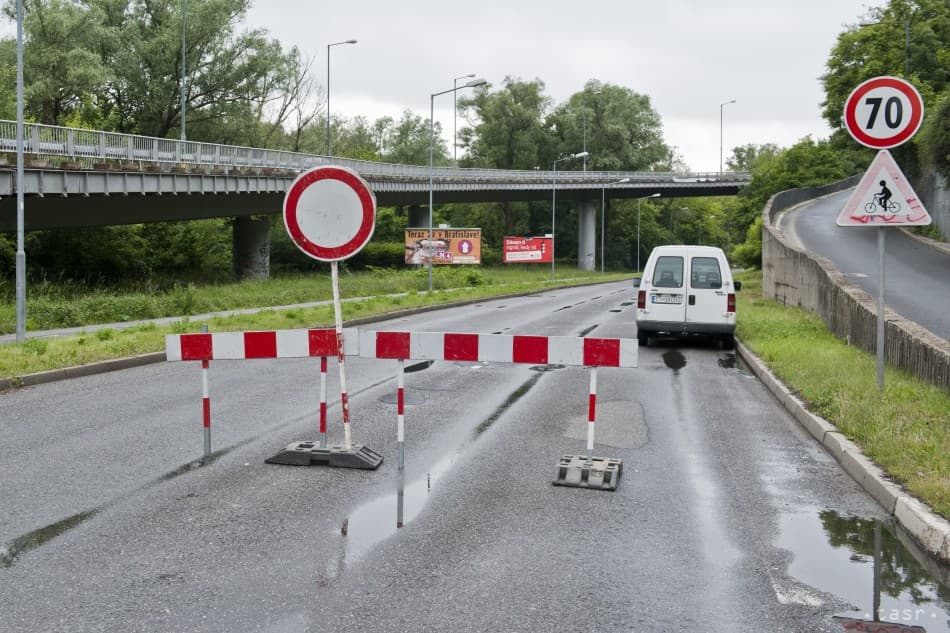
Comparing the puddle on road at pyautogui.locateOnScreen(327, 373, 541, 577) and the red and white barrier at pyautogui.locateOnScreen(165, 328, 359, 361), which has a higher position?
the red and white barrier at pyautogui.locateOnScreen(165, 328, 359, 361)

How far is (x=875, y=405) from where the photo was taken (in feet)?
28.8

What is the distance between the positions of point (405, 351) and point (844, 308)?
9926 millimetres

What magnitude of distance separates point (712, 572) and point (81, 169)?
27710 mm

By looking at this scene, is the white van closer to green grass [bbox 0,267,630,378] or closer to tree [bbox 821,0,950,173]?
green grass [bbox 0,267,630,378]

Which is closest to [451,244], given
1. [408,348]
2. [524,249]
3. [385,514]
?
[524,249]

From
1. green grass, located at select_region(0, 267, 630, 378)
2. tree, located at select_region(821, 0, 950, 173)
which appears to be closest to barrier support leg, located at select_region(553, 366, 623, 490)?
green grass, located at select_region(0, 267, 630, 378)

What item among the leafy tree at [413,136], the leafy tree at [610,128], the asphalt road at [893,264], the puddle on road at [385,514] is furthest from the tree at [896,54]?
the leafy tree at [413,136]

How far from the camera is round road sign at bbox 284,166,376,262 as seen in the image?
7414 millimetres

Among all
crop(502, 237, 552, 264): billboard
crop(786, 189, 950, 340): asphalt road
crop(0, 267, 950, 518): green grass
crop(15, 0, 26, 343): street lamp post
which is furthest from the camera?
crop(502, 237, 552, 264): billboard

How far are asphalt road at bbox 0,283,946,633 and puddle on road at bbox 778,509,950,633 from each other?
3cm

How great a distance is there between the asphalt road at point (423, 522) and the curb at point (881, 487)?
0.14 m

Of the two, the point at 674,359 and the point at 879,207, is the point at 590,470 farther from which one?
the point at 674,359

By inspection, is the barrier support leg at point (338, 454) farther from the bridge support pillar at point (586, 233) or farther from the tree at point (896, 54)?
the bridge support pillar at point (586, 233)

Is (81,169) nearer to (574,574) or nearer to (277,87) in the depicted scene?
(574,574)
